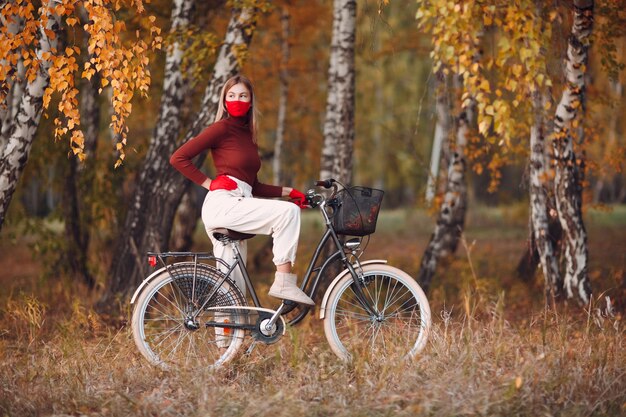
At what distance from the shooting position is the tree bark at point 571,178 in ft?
27.0

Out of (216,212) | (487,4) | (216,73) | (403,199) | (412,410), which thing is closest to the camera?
(412,410)

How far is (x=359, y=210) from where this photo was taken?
225 inches

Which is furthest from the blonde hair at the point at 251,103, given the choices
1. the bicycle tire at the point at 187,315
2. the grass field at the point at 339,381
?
the grass field at the point at 339,381

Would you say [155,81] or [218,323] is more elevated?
[155,81]

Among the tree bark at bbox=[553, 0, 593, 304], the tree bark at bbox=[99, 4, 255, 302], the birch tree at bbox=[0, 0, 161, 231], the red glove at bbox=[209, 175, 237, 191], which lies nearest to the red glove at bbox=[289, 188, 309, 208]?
the red glove at bbox=[209, 175, 237, 191]

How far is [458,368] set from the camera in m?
5.39

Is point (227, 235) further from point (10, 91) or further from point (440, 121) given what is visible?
point (440, 121)

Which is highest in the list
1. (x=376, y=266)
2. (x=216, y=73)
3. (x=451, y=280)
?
(x=216, y=73)

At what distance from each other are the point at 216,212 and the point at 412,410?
1.90 metres

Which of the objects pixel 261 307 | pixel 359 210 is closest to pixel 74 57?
pixel 261 307

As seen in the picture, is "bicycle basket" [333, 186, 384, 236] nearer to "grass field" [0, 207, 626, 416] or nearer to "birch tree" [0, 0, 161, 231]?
"grass field" [0, 207, 626, 416]

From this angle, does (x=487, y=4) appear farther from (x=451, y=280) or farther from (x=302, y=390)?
(x=451, y=280)

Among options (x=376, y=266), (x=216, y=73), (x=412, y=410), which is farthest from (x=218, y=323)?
(x=216, y=73)

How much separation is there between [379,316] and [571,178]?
3.55 meters
